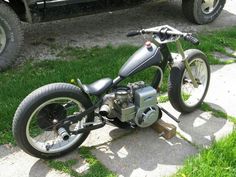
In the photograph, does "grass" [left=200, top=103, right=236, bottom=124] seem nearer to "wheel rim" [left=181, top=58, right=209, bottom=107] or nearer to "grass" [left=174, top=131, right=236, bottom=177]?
"wheel rim" [left=181, top=58, right=209, bottom=107]

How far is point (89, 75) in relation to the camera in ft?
16.3

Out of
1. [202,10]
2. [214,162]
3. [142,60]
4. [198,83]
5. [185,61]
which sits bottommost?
[202,10]

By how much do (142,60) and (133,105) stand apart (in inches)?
16.3

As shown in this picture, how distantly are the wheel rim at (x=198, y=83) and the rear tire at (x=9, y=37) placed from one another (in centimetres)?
216

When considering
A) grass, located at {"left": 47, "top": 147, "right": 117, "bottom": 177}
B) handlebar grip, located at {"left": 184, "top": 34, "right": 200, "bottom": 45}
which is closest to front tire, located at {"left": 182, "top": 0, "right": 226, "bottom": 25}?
handlebar grip, located at {"left": 184, "top": 34, "right": 200, "bottom": 45}

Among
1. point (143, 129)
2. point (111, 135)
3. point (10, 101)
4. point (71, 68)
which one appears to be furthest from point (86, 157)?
point (71, 68)

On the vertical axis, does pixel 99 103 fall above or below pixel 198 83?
above

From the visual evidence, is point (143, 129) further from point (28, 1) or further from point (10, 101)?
point (28, 1)

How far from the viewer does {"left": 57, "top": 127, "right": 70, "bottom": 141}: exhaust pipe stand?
3.43 m

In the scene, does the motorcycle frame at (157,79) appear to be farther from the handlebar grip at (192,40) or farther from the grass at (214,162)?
the grass at (214,162)

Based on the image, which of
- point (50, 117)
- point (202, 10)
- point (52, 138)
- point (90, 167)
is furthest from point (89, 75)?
point (202, 10)

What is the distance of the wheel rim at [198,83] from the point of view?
14.0ft

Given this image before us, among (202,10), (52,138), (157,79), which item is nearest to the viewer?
(52,138)

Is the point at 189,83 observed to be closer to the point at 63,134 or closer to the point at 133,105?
the point at 133,105
